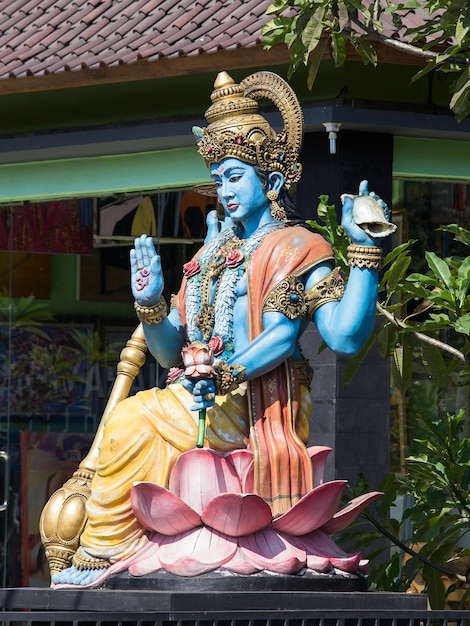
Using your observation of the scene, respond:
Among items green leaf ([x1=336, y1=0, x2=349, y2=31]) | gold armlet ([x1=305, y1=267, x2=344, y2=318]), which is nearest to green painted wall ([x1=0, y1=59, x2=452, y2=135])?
green leaf ([x1=336, y1=0, x2=349, y2=31])

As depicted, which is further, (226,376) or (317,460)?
(317,460)

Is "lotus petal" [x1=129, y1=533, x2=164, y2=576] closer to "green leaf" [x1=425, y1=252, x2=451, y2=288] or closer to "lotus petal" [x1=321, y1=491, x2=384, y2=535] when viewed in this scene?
"lotus petal" [x1=321, y1=491, x2=384, y2=535]

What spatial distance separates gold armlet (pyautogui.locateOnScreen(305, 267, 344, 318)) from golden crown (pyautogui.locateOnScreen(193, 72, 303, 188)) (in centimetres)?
54

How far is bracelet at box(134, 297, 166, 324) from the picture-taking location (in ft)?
24.0

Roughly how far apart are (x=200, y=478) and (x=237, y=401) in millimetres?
414

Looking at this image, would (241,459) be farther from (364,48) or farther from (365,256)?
(364,48)

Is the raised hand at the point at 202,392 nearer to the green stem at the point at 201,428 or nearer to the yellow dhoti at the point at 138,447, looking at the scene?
the green stem at the point at 201,428

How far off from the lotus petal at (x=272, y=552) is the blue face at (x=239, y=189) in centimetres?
140

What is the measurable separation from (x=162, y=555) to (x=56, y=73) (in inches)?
178

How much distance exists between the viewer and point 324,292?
24.1 feet

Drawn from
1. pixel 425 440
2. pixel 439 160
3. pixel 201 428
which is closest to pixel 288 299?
pixel 201 428

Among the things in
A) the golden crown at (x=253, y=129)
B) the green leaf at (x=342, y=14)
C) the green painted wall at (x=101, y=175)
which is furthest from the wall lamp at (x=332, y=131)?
the golden crown at (x=253, y=129)

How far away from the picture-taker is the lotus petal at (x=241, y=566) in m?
7.02

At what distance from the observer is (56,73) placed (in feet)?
35.5
